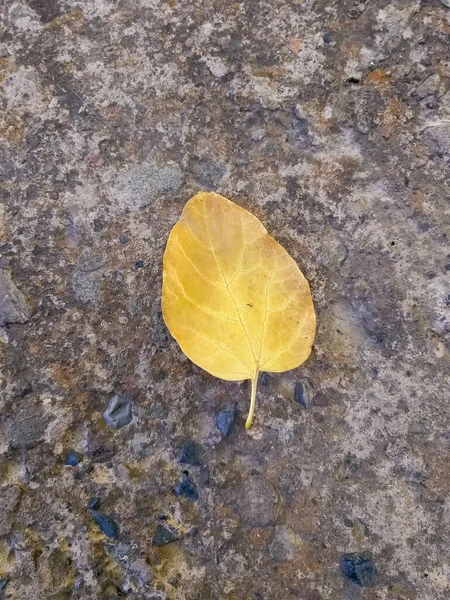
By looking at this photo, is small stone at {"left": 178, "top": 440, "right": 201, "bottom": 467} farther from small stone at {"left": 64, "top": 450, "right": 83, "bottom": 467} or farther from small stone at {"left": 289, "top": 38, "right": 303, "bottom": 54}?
small stone at {"left": 289, "top": 38, "right": 303, "bottom": 54}

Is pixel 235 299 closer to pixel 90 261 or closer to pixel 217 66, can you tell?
pixel 90 261

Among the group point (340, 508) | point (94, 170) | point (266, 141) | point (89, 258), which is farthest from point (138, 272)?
point (340, 508)

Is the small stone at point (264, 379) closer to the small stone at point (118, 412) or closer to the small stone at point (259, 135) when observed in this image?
the small stone at point (118, 412)

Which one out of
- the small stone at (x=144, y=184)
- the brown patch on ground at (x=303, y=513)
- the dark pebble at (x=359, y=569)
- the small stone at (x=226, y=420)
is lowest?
the dark pebble at (x=359, y=569)

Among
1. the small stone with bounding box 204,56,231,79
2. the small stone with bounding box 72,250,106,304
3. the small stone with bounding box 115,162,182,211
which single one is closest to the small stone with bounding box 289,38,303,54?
the small stone with bounding box 204,56,231,79

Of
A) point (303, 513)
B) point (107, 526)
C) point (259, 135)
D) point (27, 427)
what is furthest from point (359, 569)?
point (259, 135)

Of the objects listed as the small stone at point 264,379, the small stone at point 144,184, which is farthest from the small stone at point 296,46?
the small stone at point 264,379

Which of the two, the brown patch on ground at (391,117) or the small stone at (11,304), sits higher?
the brown patch on ground at (391,117)
